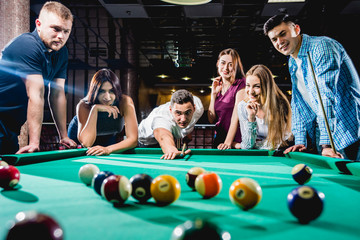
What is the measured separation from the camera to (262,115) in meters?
3.28

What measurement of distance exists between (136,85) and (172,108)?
6.73 meters

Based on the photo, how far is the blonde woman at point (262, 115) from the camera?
316 centimetres

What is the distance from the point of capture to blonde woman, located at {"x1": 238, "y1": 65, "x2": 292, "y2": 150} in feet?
10.4

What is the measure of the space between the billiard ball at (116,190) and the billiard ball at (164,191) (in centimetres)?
9

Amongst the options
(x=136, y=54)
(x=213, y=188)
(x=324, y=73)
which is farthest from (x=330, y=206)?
(x=136, y=54)

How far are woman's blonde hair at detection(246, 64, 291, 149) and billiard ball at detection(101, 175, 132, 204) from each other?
2.56 m

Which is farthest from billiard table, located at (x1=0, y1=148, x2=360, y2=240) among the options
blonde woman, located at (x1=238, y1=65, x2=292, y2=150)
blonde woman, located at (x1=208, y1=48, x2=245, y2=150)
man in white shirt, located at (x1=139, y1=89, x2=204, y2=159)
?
blonde woman, located at (x1=208, y1=48, x2=245, y2=150)

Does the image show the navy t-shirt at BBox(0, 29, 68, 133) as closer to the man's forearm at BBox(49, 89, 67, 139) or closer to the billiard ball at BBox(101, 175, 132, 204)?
the man's forearm at BBox(49, 89, 67, 139)

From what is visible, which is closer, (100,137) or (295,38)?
(295,38)

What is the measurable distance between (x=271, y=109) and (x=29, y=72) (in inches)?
102

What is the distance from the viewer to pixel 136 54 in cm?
887

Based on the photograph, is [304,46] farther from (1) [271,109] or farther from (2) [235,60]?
(2) [235,60]

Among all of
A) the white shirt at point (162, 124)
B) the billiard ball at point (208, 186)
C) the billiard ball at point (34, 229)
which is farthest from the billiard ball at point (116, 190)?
the white shirt at point (162, 124)

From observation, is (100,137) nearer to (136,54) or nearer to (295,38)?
(295,38)
